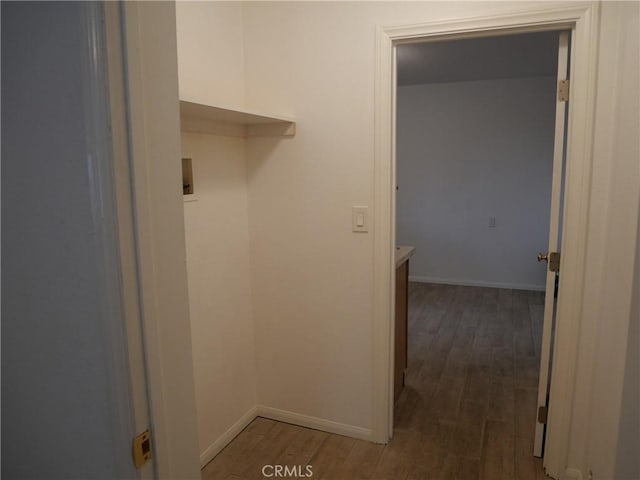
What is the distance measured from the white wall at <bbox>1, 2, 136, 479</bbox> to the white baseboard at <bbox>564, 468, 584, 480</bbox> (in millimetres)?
2102

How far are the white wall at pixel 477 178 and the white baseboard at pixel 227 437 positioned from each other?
3.76 meters

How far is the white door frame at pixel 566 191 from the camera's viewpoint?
6.48 feet

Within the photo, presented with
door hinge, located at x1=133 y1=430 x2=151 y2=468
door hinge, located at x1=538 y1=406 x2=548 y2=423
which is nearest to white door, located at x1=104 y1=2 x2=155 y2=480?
door hinge, located at x1=133 y1=430 x2=151 y2=468

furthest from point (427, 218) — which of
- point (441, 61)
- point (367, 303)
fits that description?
point (367, 303)

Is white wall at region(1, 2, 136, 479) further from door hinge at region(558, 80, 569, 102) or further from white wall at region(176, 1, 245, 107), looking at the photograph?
door hinge at region(558, 80, 569, 102)

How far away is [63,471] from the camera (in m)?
0.86

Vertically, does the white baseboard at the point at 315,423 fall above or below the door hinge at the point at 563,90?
below

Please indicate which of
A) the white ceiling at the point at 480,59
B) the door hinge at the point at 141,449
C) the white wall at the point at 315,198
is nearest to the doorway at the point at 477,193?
the white ceiling at the point at 480,59

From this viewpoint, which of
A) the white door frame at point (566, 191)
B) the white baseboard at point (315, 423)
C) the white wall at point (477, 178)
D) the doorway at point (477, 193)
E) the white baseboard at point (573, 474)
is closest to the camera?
the white door frame at point (566, 191)

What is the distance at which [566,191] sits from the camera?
2.06m

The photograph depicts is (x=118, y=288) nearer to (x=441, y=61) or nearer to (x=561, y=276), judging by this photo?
(x=561, y=276)

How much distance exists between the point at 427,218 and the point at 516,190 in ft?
3.46

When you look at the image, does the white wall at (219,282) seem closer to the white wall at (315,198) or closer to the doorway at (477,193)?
the white wall at (315,198)

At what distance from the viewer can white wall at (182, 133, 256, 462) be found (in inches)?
89.7
